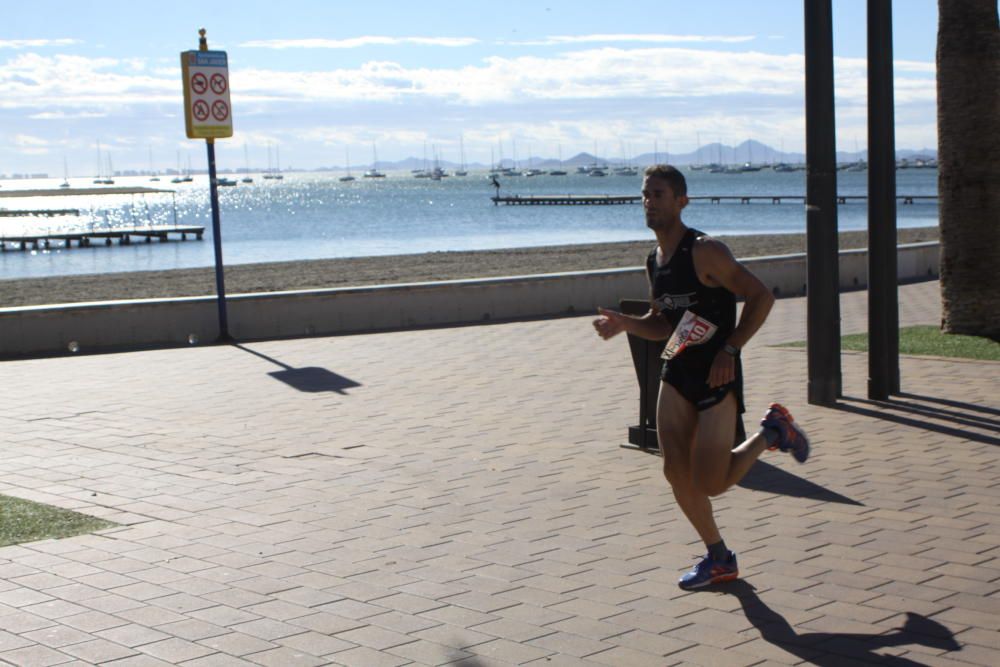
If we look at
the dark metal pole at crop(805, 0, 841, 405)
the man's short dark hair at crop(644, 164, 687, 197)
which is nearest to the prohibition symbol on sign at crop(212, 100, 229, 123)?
the dark metal pole at crop(805, 0, 841, 405)

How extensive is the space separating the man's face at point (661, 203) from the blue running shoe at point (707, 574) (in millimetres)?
1411

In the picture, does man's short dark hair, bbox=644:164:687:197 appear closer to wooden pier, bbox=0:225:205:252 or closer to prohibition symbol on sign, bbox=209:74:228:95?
prohibition symbol on sign, bbox=209:74:228:95

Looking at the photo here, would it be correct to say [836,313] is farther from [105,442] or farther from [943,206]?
[105,442]

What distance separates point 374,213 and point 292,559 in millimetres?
100425

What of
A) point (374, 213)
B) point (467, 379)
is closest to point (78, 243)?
point (374, 213)

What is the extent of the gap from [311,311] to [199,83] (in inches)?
116

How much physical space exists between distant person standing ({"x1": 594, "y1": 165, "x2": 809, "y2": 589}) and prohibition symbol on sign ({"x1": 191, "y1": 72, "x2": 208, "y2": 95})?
9.61 metres

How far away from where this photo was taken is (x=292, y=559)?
5762 mm

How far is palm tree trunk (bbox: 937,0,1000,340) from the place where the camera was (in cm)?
1195

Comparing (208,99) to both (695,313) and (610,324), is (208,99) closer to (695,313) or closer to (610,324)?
(610,324)

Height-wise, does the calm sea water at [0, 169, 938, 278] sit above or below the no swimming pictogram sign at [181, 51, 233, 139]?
below

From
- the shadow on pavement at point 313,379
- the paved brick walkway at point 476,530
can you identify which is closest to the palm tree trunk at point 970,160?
the paved brick walkway at point 476,530

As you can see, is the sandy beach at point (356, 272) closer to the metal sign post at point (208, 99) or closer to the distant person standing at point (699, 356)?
the metal sign post at point (208, 99)

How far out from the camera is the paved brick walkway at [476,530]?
4617 millimetres
